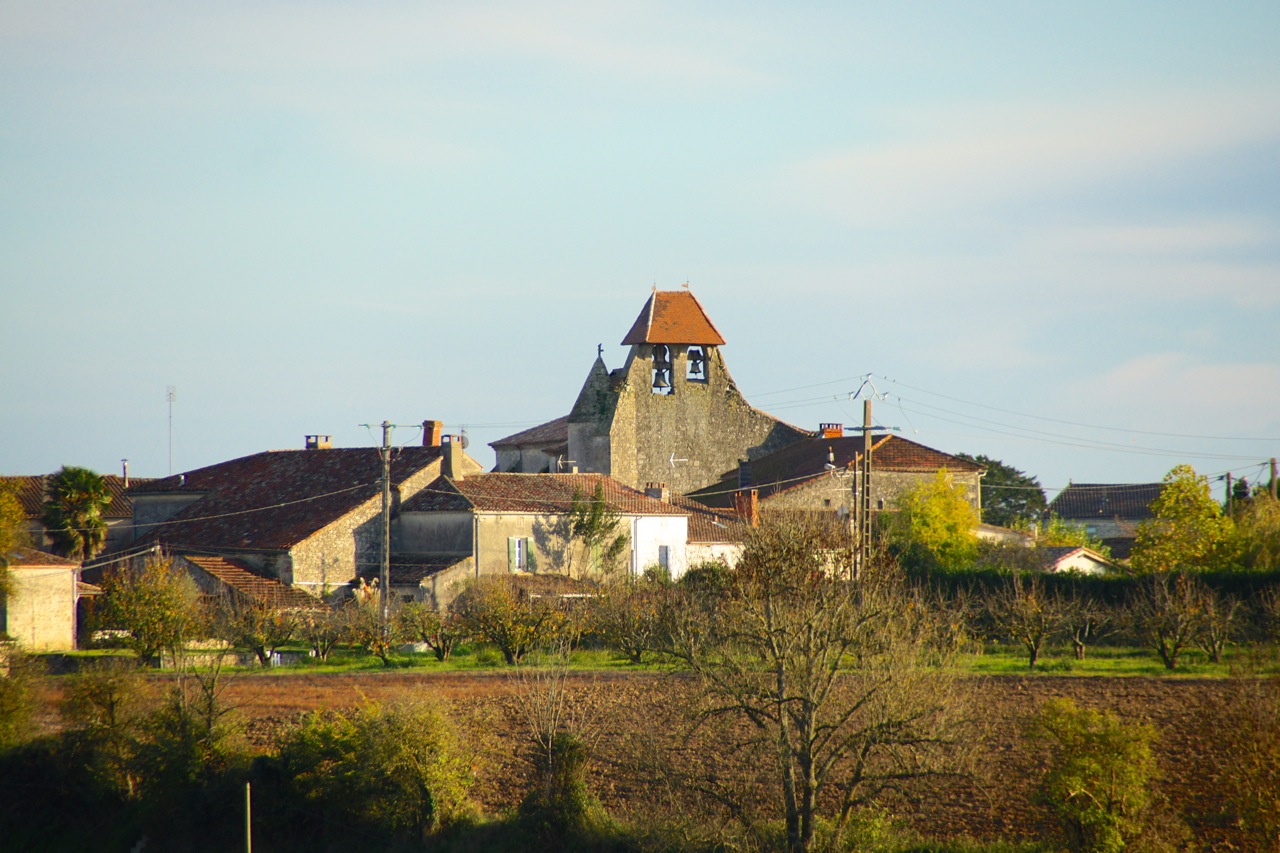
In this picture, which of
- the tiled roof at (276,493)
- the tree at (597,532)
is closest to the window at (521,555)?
the tree at (597,532)

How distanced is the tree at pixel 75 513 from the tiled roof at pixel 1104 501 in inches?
1908

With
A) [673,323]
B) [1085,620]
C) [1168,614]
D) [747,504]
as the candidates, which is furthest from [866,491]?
[673,323]

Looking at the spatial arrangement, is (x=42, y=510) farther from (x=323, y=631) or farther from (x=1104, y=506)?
(x=1104, y=506)

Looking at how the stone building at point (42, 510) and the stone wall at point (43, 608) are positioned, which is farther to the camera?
the stone building at point (42, 510)

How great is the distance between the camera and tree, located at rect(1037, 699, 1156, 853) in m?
18.2

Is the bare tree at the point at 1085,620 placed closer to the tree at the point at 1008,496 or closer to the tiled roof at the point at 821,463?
the tiled roof at the point at 821,463

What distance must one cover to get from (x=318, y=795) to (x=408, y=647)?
13.6 meters

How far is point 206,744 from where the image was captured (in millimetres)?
24281

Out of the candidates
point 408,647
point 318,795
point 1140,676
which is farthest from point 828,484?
point 318,795

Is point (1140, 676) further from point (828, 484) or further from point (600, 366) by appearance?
point (600, 366)

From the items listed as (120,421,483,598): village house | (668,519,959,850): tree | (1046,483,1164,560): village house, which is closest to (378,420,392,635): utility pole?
(120,421,483,598): village house

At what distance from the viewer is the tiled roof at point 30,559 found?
116 feet

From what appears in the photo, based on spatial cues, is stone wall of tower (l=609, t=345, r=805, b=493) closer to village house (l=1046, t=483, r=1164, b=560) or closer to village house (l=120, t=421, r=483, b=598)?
village house (l=120, t=421, r=483, b=598)

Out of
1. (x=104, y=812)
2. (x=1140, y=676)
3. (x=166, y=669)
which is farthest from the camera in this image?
(x=166, y=669)
